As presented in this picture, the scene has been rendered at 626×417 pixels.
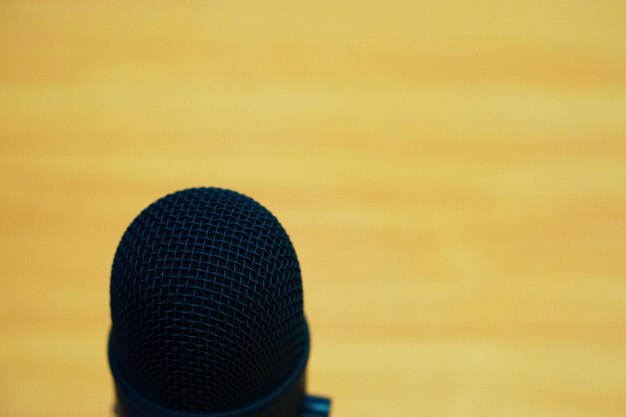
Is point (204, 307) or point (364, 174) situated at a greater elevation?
point (364, 174)

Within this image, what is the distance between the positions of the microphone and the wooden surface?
36 cm

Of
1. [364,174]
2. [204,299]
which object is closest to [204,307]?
[204,299]

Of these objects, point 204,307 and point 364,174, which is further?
point 364,174

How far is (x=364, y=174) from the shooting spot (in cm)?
126

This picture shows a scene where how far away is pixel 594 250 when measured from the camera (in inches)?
44.8

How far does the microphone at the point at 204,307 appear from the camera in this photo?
21.9 inches

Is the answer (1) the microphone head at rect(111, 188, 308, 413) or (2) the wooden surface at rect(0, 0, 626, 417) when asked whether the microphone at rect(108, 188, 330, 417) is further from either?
(2) the wooden surface at rect(0, 0, 626, 417)

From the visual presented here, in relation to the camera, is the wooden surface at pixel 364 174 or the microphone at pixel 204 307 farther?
the wooden surface at pixel 364 174

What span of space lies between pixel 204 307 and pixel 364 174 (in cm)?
73

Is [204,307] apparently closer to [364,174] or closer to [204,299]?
[204,299]

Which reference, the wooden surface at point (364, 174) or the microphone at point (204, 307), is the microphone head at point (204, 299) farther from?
the wooden surface at point (364, 174)

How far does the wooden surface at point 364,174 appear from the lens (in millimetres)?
982

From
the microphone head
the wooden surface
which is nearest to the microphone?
the microphone head

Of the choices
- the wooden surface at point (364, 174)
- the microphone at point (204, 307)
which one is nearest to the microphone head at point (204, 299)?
the microphone at point (204, 307)
